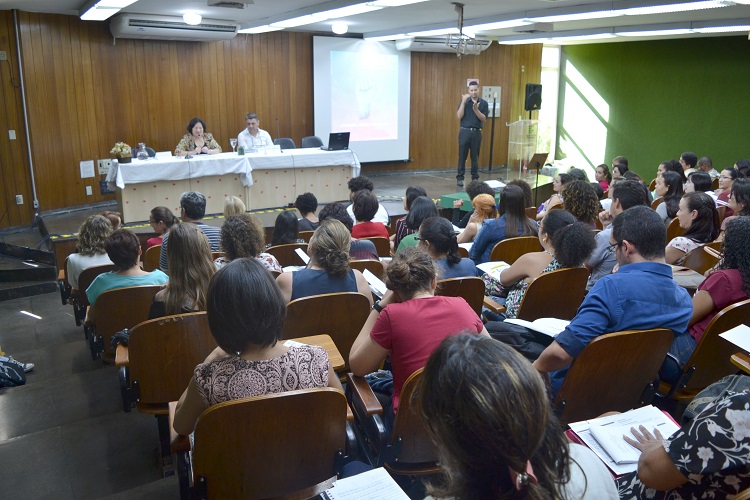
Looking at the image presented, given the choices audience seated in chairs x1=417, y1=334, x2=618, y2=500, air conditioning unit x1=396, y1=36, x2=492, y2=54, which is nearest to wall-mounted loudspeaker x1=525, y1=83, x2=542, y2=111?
air conditioning unit x1=396, y1=36, x2=492, y2=54

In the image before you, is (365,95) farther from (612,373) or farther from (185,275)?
(612,373)

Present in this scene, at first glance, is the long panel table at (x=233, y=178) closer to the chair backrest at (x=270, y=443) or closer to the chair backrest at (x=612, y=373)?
the chair backrest at (x=270, y=443)

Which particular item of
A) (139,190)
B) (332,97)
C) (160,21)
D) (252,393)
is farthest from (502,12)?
(252,393)

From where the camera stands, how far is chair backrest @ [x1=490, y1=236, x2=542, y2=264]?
403 centimetres

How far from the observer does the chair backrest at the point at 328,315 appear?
9.18 ft

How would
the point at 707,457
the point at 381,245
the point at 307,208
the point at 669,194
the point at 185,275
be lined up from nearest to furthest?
the point at 707,457 → the point at 185,275 → the point at 381,245 → the point at 307,208 → the point at 669,194

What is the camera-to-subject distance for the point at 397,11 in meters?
8.23

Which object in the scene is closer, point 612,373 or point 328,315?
point 612,373

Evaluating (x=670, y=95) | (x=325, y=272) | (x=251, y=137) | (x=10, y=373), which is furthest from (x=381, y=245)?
(x=670, y=95)

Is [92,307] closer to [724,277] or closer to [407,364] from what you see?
[407,364]

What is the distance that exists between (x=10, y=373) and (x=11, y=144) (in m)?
4.98

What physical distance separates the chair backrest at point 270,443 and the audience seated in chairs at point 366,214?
9.64 ft

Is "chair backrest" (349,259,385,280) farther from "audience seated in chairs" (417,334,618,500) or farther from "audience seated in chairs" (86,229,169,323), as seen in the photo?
"audience seated in chairs" (417,334,618,500)

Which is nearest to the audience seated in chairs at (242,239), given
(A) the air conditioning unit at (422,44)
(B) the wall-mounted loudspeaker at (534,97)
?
(B) the wall-mounted loudspeaker at (534,97)
